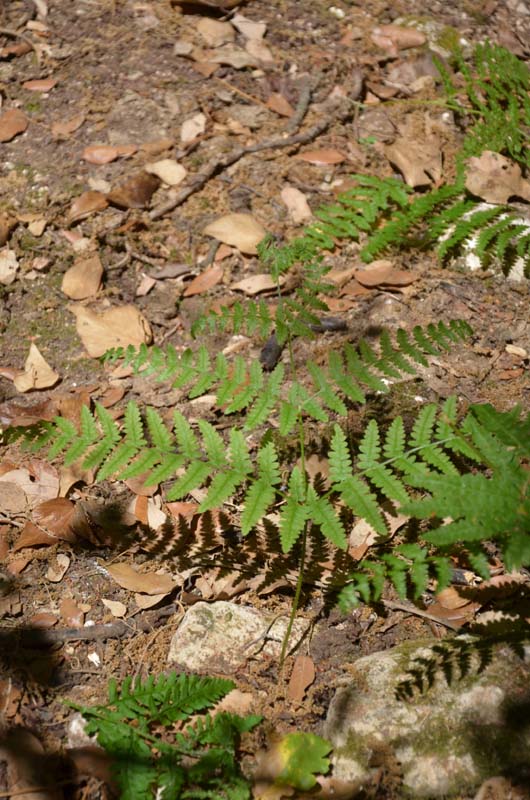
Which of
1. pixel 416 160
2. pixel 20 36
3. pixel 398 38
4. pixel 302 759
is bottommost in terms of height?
pixel 302 759

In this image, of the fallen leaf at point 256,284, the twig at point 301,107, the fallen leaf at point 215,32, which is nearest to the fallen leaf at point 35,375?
the fallen leaf at point 256,284

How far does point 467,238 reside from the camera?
348 cm

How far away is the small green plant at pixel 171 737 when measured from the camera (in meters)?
1.90

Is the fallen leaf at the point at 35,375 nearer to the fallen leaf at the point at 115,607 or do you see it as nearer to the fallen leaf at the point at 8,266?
the fallen leaf at the point at 8,266

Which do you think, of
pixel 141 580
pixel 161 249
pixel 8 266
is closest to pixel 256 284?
pixel 161 249

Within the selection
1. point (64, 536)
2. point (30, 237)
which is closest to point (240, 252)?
point (30, 237)

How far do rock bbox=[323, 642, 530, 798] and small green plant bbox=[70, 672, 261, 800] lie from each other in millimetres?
305

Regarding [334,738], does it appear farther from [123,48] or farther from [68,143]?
[123,48]

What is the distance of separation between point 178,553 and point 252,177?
2.27 meters

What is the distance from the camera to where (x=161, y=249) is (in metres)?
3.67

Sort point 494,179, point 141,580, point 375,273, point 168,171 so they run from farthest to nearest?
point 168,171 → point 494,179 → point 375,273 → point 141,580

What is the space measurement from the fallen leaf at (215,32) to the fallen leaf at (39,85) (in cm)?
103

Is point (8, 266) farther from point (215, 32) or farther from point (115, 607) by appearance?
point (215, 32)

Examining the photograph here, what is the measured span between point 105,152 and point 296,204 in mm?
1152
